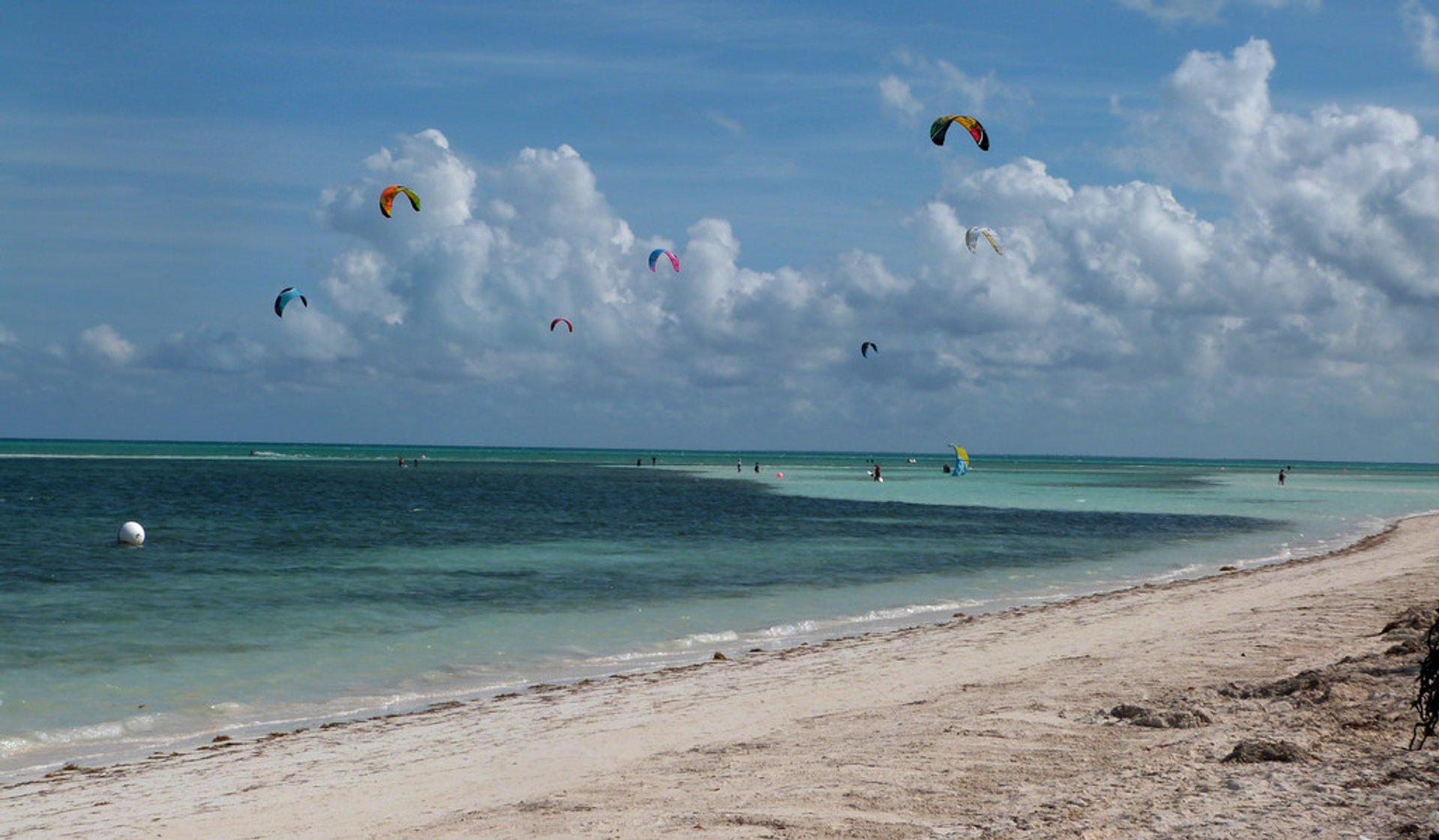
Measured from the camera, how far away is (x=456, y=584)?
22266mm

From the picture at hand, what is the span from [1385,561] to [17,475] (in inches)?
3265

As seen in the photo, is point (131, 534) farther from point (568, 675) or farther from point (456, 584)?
point (568, 675)

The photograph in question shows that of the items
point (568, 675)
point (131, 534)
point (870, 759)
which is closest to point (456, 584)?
point (568, 675)

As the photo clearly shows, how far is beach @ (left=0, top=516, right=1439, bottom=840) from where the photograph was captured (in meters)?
6.38

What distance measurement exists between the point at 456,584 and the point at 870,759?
1573cm

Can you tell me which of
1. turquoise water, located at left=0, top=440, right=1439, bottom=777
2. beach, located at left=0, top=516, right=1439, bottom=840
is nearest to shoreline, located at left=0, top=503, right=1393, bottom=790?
turquoise water, located at left=0, top=440, right=1439, bottom=777

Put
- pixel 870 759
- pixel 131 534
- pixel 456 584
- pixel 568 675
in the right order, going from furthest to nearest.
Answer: pixel 131 534 → pixel 456 584 → pixel 568 675 → pixel 870 759

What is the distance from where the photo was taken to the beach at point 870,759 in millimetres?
6375

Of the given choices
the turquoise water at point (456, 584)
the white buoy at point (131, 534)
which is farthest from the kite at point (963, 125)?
the white buoy at point (131, 534)

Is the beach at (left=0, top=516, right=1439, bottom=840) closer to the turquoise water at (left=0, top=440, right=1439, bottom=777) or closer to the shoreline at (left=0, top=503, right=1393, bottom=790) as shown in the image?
the shoreline at (left=0, top=503, right=1393, bottom=790)

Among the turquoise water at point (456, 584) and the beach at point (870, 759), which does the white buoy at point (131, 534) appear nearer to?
the turquoise water at point (456, 584)

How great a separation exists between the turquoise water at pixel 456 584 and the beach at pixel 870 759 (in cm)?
199

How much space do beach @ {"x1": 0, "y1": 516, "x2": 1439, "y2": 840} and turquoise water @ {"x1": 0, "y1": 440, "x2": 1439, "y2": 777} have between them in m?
1.99

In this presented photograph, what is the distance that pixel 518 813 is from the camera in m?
6.89
